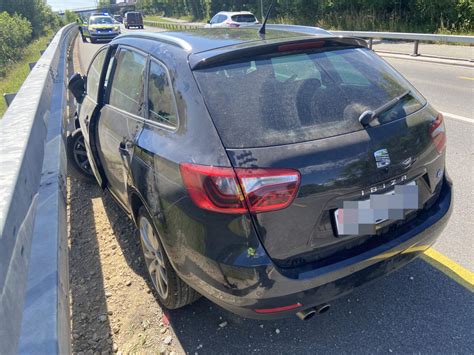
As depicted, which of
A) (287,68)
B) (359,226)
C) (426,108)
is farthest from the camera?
(426,108)

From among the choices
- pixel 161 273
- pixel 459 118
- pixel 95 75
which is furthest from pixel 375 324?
pixel 459 118

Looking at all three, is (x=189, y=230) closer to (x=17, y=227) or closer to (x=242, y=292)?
(x=242, y=292)

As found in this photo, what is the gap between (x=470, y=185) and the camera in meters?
4.27

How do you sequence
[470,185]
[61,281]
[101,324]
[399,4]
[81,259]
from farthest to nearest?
1. [399,4]
2. [470,185]
3. [81,259]
4. [101,324]
5. [61,281]

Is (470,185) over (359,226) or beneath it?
beneath

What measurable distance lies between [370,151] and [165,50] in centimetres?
152

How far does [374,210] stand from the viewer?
2285mm

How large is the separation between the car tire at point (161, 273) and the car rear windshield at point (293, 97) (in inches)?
38.9

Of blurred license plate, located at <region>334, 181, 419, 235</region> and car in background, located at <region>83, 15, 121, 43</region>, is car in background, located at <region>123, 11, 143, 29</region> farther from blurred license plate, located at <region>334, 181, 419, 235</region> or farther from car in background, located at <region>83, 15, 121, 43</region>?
blurred license plate, located at <region>334, 181, 419, 235</region>

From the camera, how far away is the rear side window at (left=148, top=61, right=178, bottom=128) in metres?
2.46

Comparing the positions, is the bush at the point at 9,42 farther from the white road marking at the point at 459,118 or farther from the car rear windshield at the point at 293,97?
the car rear windshield at the point at 293,97

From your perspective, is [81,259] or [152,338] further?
[81,259]

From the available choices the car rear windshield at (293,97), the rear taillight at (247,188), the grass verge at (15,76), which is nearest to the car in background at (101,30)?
the grass verge at (15,76)

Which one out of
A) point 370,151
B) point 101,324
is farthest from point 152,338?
point 370,151
